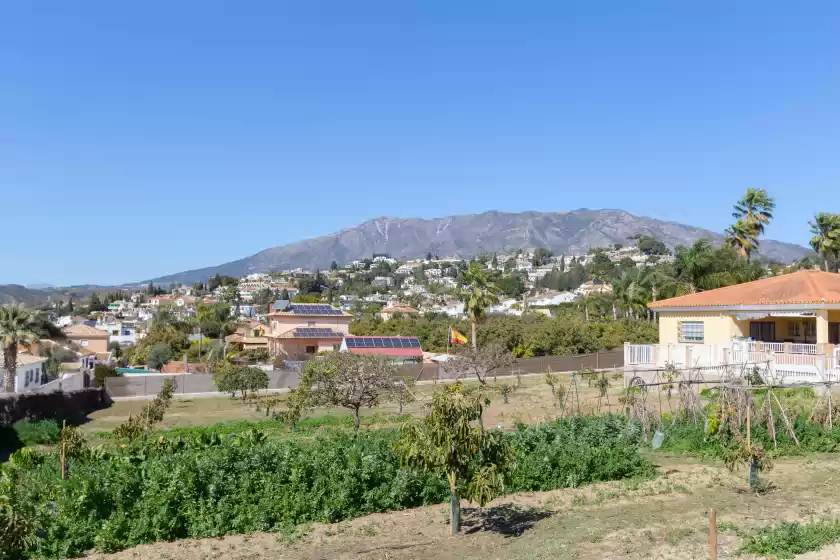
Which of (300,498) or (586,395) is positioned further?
(586,395)

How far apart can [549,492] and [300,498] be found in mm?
5029

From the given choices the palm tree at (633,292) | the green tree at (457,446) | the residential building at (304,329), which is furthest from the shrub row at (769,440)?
the residential building at (304,329)

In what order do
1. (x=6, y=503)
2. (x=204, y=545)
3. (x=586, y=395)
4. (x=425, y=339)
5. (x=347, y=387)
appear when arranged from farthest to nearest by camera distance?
(x=425, y=339)
(x=586, y=395)
(x=347, y=387)
(x=204, y=545)
(x=6, y=503)

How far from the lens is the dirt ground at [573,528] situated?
10.8 meters

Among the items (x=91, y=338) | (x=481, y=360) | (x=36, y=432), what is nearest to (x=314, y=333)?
(x=481, y=360)

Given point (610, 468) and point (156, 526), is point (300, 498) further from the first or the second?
point (610, 468)

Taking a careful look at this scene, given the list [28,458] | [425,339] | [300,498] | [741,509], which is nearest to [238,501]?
[300,498]

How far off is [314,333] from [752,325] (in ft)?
145

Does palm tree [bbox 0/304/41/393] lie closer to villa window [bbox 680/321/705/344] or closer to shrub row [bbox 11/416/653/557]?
shrub row [bbox 11/416/653/557]

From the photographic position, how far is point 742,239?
55062 mm

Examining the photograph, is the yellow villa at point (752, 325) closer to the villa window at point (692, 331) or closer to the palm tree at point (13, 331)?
the villa window at point (692, 331)

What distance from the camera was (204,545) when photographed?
479 inches

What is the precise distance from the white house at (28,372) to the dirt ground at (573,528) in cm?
4277

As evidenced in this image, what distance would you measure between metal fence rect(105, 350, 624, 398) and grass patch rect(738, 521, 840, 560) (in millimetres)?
35630
